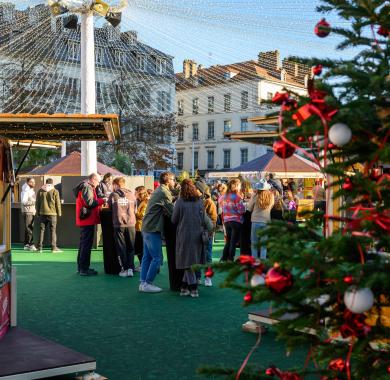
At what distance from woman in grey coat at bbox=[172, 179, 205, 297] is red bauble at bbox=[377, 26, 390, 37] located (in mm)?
6221

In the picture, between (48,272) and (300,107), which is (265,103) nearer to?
(300,107)

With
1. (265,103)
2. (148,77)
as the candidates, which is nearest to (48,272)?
(265,103)

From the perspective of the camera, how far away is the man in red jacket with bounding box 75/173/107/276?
1130 cm

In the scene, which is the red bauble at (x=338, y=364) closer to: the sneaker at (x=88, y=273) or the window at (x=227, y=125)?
the sneaker at (x=88, y=273)

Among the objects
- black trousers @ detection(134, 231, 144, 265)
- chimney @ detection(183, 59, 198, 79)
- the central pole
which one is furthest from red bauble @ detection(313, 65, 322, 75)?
chimney @ detection(183, 59, 198, 79)

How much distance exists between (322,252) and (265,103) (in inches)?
30.9

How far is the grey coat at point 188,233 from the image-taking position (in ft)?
29.5

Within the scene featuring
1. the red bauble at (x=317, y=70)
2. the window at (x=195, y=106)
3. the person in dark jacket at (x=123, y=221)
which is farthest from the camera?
the window at (x=195, y=106)

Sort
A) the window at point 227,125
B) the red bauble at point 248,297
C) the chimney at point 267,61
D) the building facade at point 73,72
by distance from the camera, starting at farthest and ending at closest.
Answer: the window at point 227,125
the chimney at point 267,61
the building facade at point 73,72
the red bauble at point 248,297

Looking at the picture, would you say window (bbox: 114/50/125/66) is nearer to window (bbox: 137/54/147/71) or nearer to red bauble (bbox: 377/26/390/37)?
window (bbox: 137/54/147/71)

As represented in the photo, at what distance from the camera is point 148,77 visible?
1877 inches

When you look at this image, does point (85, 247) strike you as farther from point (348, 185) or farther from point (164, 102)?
point (164, 102)

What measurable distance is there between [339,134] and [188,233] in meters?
6.59

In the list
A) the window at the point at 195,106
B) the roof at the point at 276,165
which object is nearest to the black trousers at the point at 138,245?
the roof at the point at 276,165
